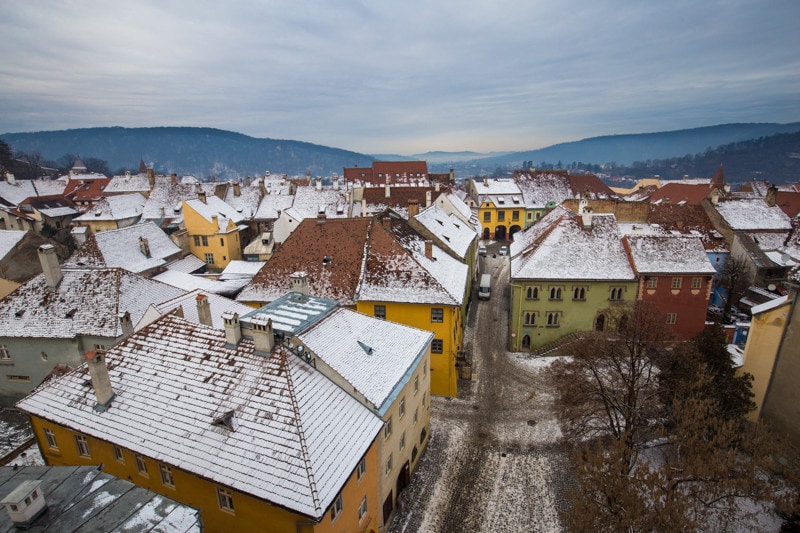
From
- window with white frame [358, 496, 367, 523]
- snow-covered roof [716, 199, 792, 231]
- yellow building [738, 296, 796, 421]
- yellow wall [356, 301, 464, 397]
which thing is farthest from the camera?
snow-covered roof [716, 199, 792, 231]

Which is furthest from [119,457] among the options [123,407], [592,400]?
[592,400]

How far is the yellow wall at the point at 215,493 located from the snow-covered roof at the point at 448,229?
2585 cm

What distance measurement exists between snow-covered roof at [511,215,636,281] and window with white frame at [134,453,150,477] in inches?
1150

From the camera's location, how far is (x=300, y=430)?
48.4 ft

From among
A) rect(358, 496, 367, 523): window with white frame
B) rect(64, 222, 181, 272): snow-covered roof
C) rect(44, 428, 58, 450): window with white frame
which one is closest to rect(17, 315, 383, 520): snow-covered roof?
rect(44, 428, 58, 450): window with white frame

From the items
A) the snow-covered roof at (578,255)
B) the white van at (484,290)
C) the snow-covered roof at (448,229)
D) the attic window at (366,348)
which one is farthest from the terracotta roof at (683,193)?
the attic window at (366,348)

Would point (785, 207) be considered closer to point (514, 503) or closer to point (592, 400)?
point (592, 400)

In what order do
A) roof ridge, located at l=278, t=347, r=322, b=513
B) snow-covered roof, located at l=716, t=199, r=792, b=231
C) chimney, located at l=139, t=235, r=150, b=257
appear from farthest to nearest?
snow-covered roof, located at l=716, t=199, r=792, b=231
chimney, located at l=139, t=235, r=150, b=257
roof ridge, located at l=278, t=347, r=322, b=513

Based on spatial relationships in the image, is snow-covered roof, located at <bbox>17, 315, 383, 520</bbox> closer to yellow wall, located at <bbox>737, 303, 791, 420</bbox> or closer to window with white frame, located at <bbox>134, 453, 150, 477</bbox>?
window with white frame, located at <bbox>134, 453, 150, 477</bbox>

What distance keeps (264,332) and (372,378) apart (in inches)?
198

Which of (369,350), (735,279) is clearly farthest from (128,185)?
(735,279)

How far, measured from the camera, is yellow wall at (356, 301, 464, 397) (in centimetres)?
2986

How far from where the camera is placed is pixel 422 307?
30.0m

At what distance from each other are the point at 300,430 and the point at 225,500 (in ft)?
12.9
